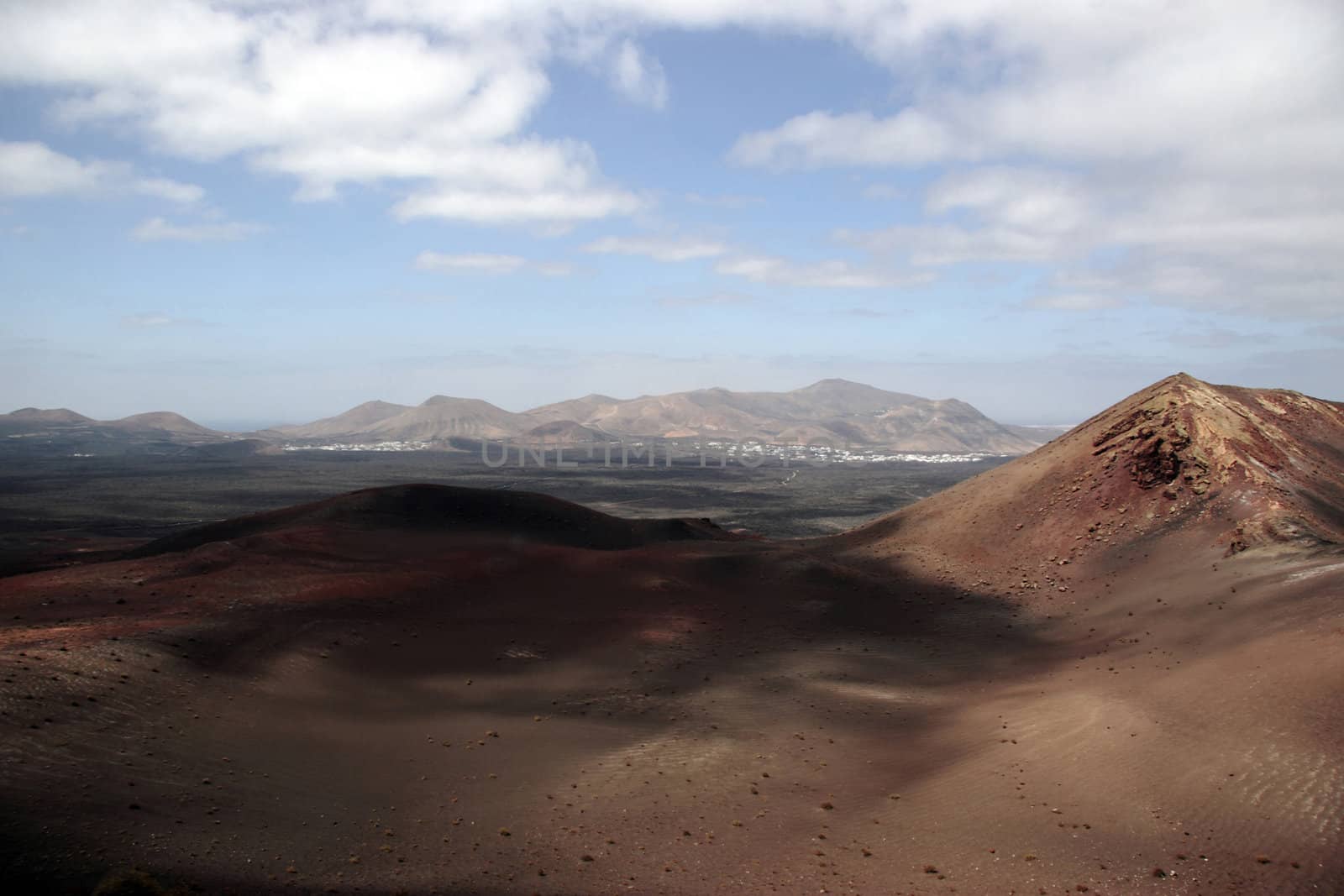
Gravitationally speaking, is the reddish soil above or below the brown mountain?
below

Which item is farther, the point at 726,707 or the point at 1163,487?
the point at 1163,487

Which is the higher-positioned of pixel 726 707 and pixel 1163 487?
pixel 1163 487

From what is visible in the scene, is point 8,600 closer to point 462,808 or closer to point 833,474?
point 462,808

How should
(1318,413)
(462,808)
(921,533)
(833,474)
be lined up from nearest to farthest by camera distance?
1. (462,808)
2. (921,533)
3. (1318,413)
4. (833,474)

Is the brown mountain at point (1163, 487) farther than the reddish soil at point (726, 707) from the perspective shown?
Yes

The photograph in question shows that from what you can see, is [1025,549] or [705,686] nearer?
[705,686]

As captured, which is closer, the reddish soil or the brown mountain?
the reddish soil

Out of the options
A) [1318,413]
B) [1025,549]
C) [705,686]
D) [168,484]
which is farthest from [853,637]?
[168,484]

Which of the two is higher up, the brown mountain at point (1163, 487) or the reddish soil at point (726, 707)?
the brown mountain at point (1163, 487)
